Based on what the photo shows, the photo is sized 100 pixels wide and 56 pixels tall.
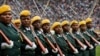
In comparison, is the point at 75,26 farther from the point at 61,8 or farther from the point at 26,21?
the point at 61,8

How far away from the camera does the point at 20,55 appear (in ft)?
28.8

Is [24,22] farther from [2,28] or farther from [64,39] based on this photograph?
[64,39]

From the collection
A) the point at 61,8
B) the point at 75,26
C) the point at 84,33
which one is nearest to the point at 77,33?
the point at 75,26

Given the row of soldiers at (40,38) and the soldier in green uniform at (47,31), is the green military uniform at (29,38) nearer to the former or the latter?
the row of soldiers at (40,38)

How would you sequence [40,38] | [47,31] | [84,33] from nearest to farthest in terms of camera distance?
[40,38] < [47,31] < [84,33]

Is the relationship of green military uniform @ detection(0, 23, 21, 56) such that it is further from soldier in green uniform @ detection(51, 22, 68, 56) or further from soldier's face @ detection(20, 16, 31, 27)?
soldier in green uniform @ detection(51, 22, 68, 56)

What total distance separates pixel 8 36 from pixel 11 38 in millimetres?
76

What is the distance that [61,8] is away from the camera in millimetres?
29734

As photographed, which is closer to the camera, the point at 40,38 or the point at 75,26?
the point at 40,38

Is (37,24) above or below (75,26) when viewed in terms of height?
above

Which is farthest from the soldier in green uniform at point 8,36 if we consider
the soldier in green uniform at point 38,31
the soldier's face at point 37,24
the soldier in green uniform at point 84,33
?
the soldier in green uniform at point 84,33

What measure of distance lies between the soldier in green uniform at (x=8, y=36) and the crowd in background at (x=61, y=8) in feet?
51.6

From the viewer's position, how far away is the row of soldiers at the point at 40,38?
8078 millimetres

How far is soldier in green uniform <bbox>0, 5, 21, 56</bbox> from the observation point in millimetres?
7906
